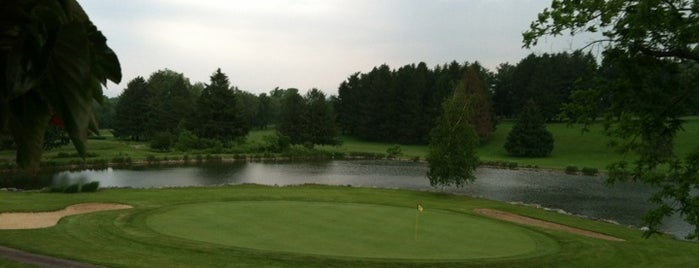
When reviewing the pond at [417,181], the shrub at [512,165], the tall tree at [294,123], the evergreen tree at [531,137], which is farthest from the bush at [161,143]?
the evergreen tree at [531,137]

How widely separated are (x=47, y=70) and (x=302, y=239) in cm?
1578

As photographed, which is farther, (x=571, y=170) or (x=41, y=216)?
(x=571, y=170)

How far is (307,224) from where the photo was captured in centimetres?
1883

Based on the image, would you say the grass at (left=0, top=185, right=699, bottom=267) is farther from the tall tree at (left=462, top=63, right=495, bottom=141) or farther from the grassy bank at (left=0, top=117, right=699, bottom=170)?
the tall tree at (left=462, top=63, right=495, bottom=141)

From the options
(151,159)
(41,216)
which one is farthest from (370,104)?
(41,216)

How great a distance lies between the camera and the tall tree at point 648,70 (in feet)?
31.6

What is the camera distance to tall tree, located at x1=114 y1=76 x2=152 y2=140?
93.4 meters

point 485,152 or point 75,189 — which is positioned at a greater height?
point 75,189

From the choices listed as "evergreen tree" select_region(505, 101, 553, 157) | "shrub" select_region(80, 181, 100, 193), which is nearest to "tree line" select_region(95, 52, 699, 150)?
"evergreen tree" select_region(505, 101, 553, 157)

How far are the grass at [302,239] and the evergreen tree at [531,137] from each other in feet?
179

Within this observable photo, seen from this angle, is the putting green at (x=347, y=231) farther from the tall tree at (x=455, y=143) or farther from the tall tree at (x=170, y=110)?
the tall tree at (x=170, y=110)

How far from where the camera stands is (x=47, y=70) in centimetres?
118

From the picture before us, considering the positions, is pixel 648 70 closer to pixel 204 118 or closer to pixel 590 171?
pixel 590 171

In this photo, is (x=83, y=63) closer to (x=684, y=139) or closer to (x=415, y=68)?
(x=684, y=139)
